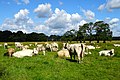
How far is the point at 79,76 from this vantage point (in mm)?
18234

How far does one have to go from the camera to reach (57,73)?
61.5 feet

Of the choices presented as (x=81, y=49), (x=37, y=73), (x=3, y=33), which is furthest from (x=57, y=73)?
(x=3, y=33)

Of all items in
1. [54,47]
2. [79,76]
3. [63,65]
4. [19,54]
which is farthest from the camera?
[54,47]

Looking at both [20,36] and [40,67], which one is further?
[20,36]

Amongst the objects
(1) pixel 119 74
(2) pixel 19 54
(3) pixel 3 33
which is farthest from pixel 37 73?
(3) pixel 3 33

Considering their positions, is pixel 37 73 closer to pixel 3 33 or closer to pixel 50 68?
pixel 50 68

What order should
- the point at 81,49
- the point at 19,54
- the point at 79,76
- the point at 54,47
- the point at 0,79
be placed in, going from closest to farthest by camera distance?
the point at 0,79 < the point at 79,76 < the point at 81,49 < the point at 19,54 < the point at 54,47

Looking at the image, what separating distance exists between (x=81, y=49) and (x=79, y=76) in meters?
7.91

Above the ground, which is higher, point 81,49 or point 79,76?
point 81,49

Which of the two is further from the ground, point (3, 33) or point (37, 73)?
point (3, 33)

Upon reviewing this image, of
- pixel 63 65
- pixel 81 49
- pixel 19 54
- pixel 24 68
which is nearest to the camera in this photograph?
pixel 24 68

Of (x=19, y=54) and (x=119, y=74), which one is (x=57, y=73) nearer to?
(x=119, y=74)

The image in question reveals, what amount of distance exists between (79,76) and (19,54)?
13.6 m

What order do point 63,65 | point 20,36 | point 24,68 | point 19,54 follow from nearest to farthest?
point 24,68 < point 63,65 < point 19,54 < point 20,36
